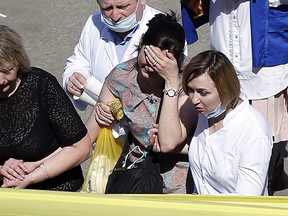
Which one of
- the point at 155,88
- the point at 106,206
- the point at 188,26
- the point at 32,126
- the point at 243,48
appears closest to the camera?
the point at 106,206

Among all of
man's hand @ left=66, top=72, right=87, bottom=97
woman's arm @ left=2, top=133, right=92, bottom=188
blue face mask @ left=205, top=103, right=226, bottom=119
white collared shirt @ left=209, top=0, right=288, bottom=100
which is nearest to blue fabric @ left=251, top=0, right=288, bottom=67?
white collared shirt @ left=209, top=0, right=288, bottom=100

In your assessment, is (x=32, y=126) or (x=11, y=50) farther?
(x=32, y=126)

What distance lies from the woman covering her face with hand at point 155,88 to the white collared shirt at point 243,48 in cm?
57

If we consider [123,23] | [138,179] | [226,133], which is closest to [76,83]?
[123,23]

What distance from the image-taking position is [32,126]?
3838mm

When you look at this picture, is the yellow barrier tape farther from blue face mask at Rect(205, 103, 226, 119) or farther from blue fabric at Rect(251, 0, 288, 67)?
blue fabric at Rect(251, 0, 288, 67)

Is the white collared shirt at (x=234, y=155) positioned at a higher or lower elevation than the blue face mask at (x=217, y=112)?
lower

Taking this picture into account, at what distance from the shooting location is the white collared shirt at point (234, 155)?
3.69 meters

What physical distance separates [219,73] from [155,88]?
17.8 inches

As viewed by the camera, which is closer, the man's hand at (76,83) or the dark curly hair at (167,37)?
the dark curly hair at (167,37)

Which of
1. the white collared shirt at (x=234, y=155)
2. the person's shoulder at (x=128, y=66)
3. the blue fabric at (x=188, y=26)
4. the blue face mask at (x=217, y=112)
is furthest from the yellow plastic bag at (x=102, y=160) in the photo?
the blue fabric at (x=188, y=26)

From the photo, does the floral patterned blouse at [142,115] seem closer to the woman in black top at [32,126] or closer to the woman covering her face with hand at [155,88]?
the woman covering her face with hand at [155,88]

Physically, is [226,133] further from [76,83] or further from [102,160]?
[76,83]

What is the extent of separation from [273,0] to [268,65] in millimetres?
350
